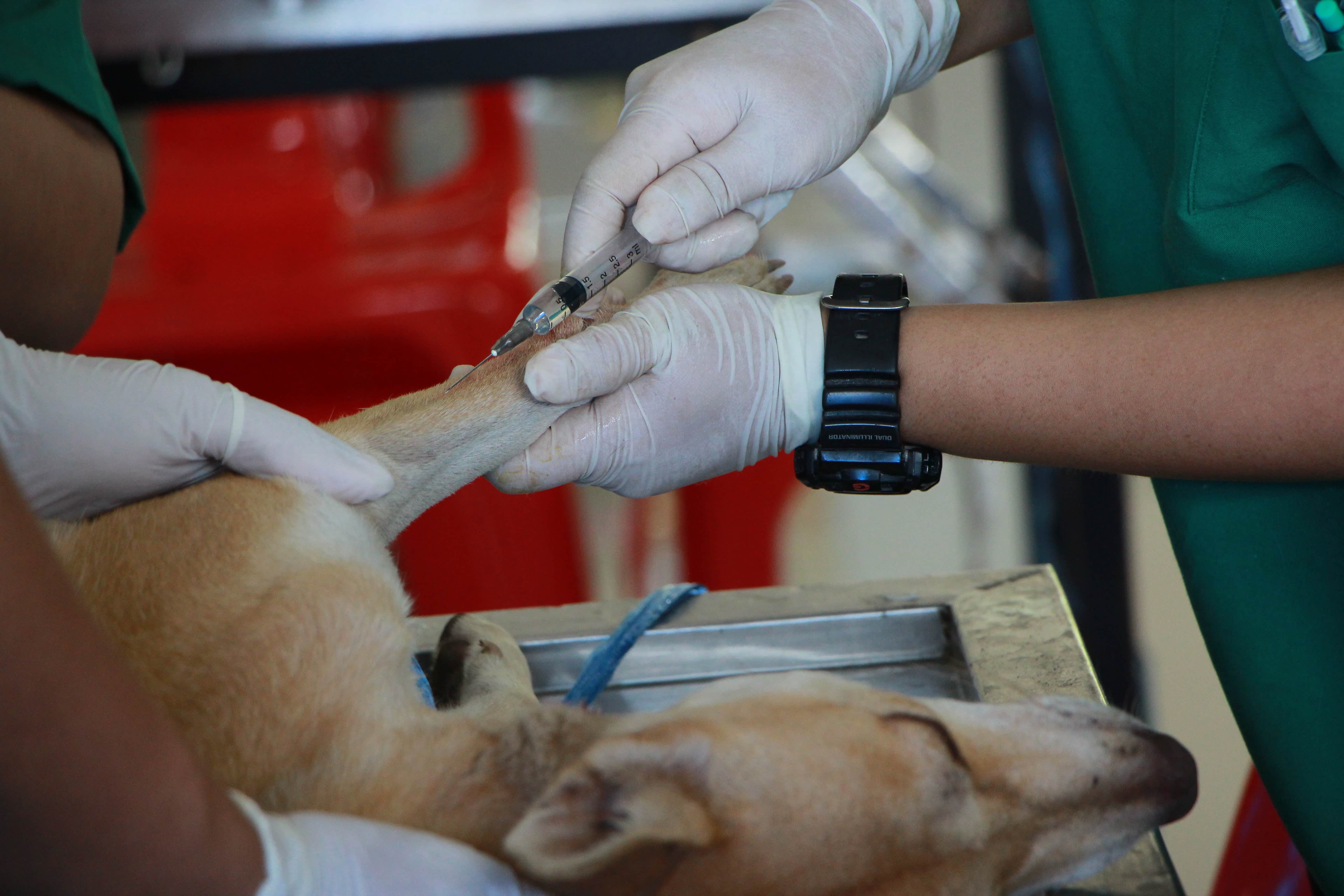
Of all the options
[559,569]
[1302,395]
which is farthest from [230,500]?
[559,569]

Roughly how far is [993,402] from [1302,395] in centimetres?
23

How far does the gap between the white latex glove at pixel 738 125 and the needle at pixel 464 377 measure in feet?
0.48

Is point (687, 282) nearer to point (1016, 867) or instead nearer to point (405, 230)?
point (1016, 867)

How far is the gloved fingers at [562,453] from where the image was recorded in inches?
38.6

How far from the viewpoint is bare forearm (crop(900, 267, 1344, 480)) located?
80 centimetres

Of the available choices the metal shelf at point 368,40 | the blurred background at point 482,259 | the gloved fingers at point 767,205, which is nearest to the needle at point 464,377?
the gloved fingers at point 767,205

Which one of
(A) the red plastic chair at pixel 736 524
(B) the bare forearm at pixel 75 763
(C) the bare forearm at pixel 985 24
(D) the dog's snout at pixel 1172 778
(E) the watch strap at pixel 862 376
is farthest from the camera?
(A) the red plastic chair at pixel 736 524

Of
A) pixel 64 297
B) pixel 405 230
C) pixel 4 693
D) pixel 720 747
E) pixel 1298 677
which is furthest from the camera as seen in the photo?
pixel 405 230

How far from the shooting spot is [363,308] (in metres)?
2.26

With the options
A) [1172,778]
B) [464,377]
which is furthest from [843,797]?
[464,377]

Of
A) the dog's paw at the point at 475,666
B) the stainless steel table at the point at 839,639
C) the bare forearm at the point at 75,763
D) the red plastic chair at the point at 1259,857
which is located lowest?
the red plastic chair at the point at 1259,857

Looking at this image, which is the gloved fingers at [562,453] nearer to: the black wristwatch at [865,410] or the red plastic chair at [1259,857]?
the black wristwatch at [865,410]

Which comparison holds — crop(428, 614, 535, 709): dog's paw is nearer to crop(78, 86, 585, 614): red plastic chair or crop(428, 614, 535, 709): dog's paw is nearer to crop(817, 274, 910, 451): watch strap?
crop(817, 274, 910, 451): watch strap

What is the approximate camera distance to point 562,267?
1.08 meters
